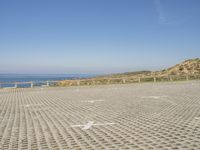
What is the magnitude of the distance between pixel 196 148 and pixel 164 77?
4499 centimetres

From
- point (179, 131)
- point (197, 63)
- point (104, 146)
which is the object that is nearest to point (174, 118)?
point (179, 131)

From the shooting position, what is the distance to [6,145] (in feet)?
24.5

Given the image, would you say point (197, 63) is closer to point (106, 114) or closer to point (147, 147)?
point (106, 114)

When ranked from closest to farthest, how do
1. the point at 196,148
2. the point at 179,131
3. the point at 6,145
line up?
the point at 196,148 → the point at 6,145 → the point at 179,131

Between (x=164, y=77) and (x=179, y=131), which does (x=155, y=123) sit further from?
(x=164, y=77)

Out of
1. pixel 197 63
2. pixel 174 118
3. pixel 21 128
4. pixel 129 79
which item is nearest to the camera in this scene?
pixel 21 128

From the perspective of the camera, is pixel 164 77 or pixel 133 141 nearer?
pixel 133 141

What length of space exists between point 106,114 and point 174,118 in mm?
2871

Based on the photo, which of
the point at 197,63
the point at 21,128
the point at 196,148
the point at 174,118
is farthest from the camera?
the point at 197,63

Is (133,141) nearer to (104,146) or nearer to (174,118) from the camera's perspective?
(104,146)

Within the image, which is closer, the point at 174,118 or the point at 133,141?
the point at 133,141

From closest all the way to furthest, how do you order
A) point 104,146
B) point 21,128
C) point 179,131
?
point 104,146 → point 179,131 → point 21,128

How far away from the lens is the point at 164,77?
50625mm

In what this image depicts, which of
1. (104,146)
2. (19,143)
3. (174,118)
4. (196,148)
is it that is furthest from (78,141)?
(174,118)
